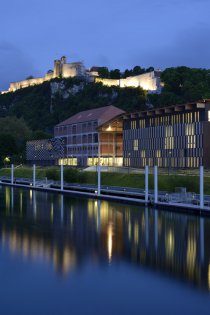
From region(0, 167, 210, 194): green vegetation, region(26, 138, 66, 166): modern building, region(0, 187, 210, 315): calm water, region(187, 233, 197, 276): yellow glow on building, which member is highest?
region(26, 138, 66, 166): modern building

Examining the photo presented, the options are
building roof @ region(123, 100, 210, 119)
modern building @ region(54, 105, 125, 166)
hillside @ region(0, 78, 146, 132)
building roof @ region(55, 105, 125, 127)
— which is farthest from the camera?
hillside @ region(0, 78, 146, 132)

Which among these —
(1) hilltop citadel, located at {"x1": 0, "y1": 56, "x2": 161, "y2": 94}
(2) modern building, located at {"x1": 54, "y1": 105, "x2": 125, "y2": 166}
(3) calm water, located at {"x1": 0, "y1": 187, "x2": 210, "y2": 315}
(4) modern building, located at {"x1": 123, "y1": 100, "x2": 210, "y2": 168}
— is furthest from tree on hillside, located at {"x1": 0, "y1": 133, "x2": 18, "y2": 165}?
(3) calm water, located at {"x1": 0, "y1": 187, "x2": 210, "y2": 315}

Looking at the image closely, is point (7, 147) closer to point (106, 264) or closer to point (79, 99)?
point (79, 99)

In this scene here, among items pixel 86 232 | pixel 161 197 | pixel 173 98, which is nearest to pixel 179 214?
pixel 161 197

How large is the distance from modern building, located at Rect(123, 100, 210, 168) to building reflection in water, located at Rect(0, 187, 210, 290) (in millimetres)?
34939

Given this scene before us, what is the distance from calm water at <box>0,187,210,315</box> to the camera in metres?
16.7

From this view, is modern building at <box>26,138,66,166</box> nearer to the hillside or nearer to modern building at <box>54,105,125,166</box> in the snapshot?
modern building at <box>54,105,125,166</box>

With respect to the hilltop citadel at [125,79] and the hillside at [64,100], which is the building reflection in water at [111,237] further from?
the hilltop citadel at [125,79]

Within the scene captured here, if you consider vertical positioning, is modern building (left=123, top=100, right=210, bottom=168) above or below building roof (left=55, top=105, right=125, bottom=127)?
below

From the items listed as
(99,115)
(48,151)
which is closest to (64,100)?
(48,151)

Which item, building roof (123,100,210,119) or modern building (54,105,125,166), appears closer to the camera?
building roof (123,100,210,119)

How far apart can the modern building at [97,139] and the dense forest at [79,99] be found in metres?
26.2

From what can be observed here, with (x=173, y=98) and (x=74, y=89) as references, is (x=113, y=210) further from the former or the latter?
(x=74, y=89)

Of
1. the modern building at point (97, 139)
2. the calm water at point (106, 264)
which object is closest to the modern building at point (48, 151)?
the modern building at point (97, 139)
